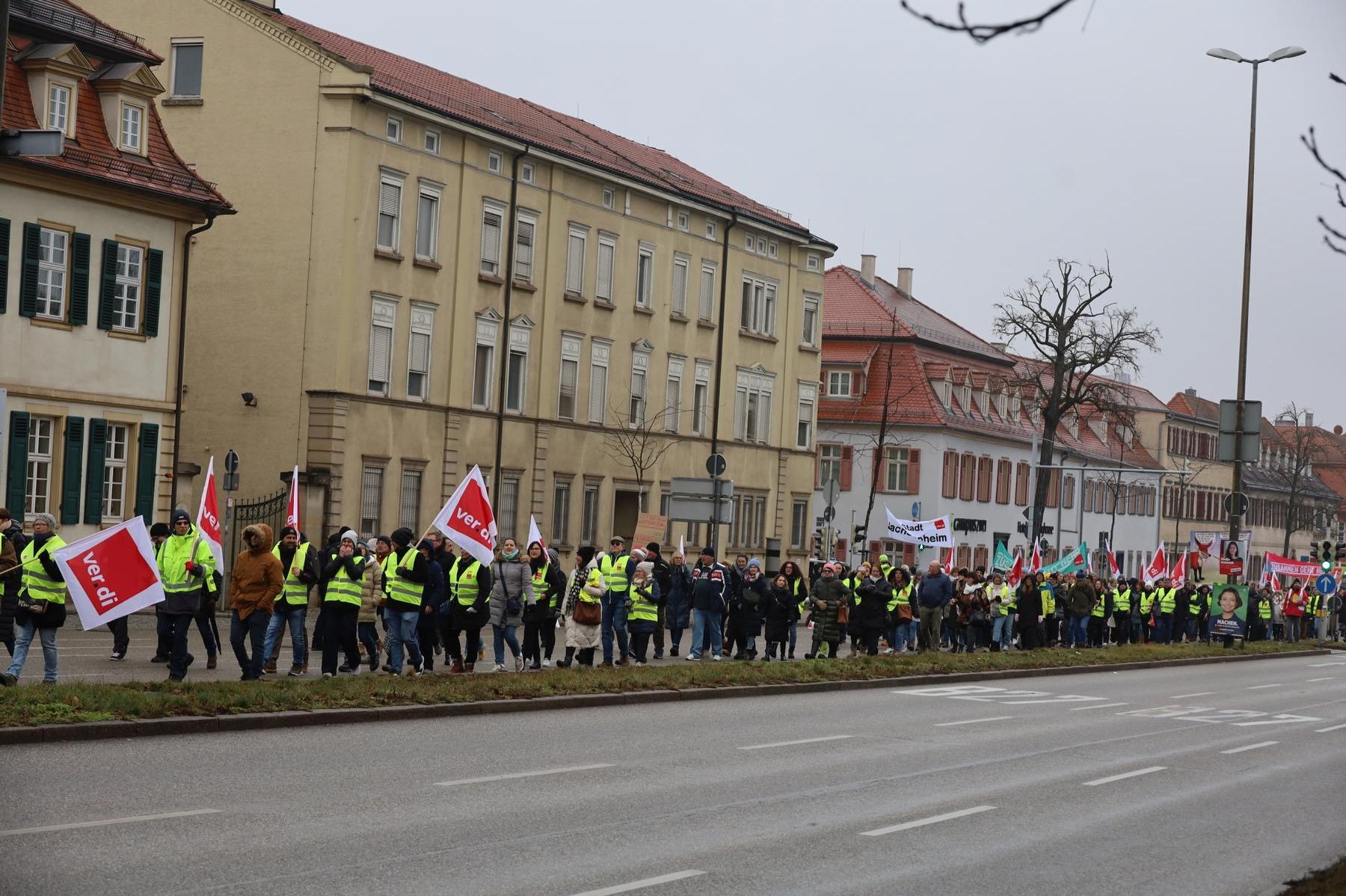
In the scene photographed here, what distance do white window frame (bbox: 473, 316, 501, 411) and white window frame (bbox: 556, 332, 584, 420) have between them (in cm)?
294

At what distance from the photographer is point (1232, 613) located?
1839 inches

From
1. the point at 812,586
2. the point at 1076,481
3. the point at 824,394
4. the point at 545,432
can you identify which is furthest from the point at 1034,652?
the point at 1076,481

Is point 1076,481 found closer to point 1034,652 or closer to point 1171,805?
point 1034,652

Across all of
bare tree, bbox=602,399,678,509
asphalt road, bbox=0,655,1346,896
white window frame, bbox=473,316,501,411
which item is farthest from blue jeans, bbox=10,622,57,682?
bare tree, bbox=602,399,678,509

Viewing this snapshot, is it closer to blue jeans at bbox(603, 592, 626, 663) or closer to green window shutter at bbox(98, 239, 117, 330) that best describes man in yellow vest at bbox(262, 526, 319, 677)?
blue jeans at bbox(603, 592, 626, 663)

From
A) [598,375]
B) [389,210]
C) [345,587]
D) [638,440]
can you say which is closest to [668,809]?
[345,587]

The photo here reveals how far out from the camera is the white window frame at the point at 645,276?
5544cm

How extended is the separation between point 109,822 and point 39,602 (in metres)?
7.86

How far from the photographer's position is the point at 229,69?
45.3 meters

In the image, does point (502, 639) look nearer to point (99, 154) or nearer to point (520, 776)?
point (520, 776)

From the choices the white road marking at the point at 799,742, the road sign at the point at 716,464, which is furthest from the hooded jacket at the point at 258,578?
the road sign at the point at 716,464

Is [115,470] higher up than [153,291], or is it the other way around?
[153,291]

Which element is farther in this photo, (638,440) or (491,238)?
(638,440)

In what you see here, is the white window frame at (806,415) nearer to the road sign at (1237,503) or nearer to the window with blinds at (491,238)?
the window with blinds at (491,238)
